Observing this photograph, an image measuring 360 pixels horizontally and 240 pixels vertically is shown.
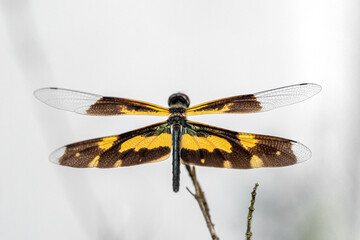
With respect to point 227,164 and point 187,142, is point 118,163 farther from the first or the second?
point 227,164

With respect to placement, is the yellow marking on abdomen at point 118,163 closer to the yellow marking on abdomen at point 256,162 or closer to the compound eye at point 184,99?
the compound eye at point 184,99

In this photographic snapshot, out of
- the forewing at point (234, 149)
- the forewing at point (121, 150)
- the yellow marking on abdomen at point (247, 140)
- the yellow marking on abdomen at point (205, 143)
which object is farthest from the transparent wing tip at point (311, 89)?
the forewing at point (121, 150)

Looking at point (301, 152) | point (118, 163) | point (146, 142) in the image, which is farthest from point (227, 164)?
point (118, 163)

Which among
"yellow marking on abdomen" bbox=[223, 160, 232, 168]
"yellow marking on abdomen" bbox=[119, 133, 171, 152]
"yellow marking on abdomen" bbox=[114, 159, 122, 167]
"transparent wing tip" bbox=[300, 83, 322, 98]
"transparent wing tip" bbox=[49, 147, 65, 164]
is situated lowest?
"yellow marking on abdomen" bbox=[223, 160, 232, 168]

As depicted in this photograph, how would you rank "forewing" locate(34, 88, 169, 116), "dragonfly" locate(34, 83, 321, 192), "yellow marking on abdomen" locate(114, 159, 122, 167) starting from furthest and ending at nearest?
1. "forewing" locate(34, 88, 169, 116)
2. "yellow marking on abdomen" locate(114, 159, 122, 167)
3. "dragonfly" locate(34, 83, 321, 192)

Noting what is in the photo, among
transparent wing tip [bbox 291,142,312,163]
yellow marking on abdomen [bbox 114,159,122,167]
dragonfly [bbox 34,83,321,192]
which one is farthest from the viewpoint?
yellow marking on abdomen [bbox 114,159,122,167]

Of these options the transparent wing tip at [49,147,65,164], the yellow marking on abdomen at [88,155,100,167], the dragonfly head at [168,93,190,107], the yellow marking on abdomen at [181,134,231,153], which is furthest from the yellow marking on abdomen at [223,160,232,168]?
the transparent wing tip at [49,147,65,164]

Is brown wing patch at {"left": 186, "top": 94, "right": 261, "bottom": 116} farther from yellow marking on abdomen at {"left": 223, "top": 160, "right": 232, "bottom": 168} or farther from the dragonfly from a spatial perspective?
yellow marking on abdomen at {"left": 223, "top": 160, "right": 232, "bottom": 168}

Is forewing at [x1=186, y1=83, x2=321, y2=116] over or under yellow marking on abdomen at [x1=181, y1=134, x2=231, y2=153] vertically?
over
